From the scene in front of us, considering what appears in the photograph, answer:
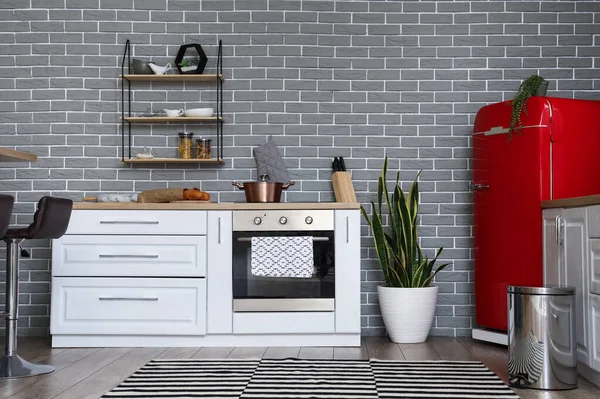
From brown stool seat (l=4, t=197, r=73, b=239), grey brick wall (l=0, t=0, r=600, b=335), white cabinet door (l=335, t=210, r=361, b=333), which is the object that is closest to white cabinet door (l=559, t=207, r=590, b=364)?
white cabinet door (l=335, t=210, r=361, b=333)

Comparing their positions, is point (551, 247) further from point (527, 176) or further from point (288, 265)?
point (288, 265)

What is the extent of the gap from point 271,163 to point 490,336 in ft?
5.72

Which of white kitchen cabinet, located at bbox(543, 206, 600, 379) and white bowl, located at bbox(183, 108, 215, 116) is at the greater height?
white bowl, located at bbox(183, 108, 215, 116)

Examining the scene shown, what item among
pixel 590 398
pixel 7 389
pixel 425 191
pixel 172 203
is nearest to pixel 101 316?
pixel 172 203

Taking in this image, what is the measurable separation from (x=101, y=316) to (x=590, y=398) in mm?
2692

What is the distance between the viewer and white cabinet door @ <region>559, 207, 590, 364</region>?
3.41 metres

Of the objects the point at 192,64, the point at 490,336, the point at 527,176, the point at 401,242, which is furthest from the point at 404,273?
the point at 192,64

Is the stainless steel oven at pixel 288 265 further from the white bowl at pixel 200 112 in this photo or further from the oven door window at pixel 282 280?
the white bowl at pixel 200 112

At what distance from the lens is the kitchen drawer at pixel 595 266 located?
3.27 m

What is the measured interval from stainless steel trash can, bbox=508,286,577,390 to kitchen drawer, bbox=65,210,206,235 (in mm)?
1952

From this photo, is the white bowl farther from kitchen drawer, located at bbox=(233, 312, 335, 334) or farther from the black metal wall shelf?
kitchen drawer, located at bbox=(233, 312, 335, 334)

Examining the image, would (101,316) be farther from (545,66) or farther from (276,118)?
(545,66)

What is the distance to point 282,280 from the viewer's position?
4.43 metres

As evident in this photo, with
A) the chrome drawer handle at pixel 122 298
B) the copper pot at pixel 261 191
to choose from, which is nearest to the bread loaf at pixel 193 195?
the copper pot at pixel 261 191
